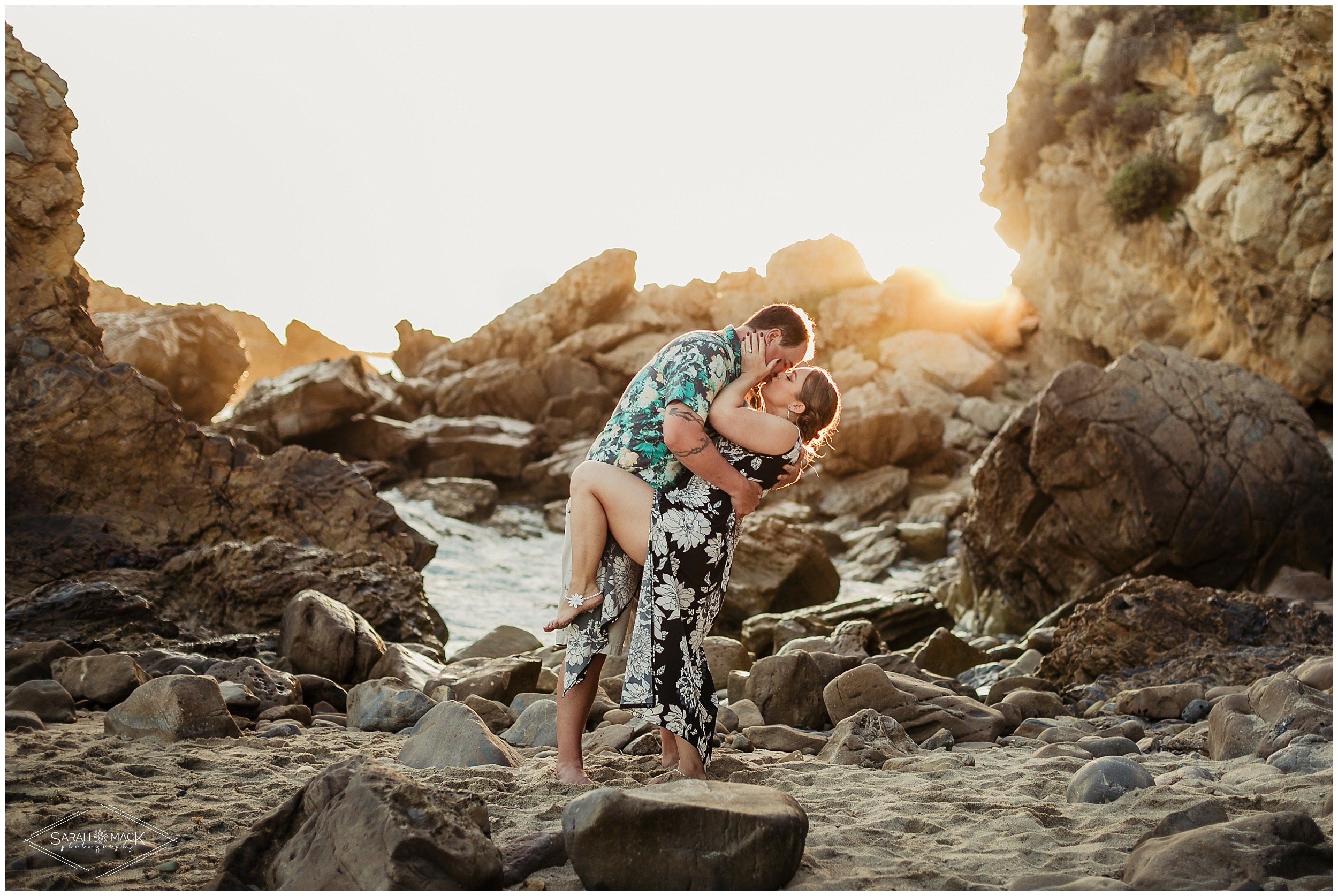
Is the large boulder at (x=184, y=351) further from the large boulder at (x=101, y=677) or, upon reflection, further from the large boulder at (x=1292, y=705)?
the large boulder at (x=1292, y=705)

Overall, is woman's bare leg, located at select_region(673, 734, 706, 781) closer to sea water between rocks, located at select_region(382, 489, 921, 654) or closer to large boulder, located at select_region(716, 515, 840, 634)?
sea water between rocks, located at select_region(382, 489, 921, 654)

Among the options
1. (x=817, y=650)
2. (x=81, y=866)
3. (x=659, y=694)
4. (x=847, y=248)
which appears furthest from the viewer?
(x=847, y=248)

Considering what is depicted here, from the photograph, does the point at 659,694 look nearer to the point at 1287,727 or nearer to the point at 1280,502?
the point at 1287,727

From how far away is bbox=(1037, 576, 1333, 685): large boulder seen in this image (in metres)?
6.73

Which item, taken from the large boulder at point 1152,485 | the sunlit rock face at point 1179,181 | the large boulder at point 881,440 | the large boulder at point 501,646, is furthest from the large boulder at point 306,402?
the sunlit rock face at point 1179,181

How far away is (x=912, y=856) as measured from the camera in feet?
9.02

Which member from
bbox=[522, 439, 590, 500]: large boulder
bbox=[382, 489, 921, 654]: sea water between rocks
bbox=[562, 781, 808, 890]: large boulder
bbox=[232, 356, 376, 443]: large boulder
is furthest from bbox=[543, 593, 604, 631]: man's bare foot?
bbox=[232, 356, 376, 443]: large boulder

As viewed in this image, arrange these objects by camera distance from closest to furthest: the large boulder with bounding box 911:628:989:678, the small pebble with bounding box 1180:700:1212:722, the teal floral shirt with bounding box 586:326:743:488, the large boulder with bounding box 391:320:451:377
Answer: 1. the teal floral shirt with bounding box 586:326:743:488
2. the small pebble with bounding box 1180:700:1212:722
3. the large boulder with bounding box 911:628:989:678
4. the large boulder with bounding box 391:320:451:377

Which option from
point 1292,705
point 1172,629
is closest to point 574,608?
point 1292,705

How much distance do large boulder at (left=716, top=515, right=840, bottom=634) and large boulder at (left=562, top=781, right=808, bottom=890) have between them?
325 inches

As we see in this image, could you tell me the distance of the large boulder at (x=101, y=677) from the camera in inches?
185

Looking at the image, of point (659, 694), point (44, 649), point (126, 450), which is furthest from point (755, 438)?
point (126, 450)

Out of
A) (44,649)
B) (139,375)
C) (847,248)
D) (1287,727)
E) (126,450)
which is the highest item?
(847,248)

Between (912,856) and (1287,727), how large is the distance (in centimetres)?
235
